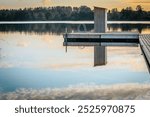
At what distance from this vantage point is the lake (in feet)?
10.4

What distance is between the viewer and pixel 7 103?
267 cm

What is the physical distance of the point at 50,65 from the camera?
3588mm

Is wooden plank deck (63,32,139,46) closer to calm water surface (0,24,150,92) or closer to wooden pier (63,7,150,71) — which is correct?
wooden pier (63,7,150,71)

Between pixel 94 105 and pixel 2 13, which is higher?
pixel 2 13

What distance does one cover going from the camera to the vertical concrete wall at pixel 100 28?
3.81 meters

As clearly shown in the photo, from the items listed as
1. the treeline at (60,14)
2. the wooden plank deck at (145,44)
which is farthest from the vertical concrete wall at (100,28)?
the wooden plank deck at (145,44)

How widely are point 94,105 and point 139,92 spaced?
→ 56cm

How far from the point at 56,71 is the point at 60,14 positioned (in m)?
0.50

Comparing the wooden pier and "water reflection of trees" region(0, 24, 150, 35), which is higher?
"water reflection of trees" region(0, 24, 150, 35)

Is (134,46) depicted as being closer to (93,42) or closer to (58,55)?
(93,42)

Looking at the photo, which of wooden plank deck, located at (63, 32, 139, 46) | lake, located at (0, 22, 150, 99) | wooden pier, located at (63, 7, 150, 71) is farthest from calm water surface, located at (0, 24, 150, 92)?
wooden plank deck, located at (63, 32, 139, 46)

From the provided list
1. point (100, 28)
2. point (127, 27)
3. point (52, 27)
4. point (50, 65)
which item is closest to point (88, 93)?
point (50, 65)

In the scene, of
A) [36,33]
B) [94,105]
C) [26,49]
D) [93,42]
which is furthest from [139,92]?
[93,42]

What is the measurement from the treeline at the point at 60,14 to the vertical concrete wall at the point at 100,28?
143 millimetres
